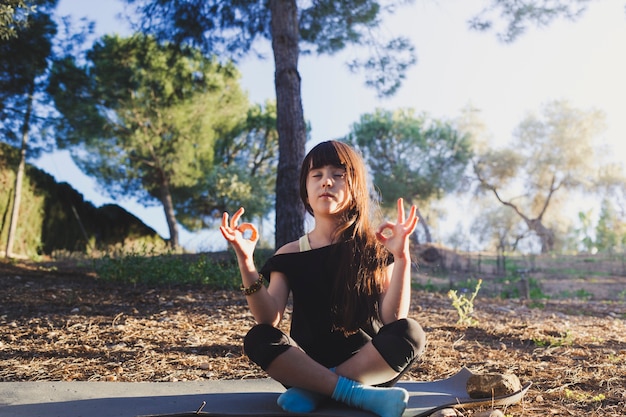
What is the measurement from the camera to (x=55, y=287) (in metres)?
6.06

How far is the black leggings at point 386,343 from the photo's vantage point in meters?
1.79

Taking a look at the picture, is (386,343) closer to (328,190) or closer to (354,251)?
(354,251)

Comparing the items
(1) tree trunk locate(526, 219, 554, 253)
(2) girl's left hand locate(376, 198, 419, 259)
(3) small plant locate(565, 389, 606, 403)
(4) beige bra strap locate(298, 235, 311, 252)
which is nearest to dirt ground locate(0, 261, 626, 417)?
(3) small plant locate(565, 389, 606, 403)

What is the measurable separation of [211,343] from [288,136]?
3486 millimetres

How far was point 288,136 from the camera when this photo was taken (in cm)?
645

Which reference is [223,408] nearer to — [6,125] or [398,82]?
[398,82]

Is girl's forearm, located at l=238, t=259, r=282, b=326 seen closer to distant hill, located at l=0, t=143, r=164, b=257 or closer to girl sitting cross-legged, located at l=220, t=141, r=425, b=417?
girl sitting cross-legged, located at l=220, t=141, r=425, b=417

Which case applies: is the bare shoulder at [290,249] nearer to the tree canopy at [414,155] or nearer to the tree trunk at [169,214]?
the tree trunk at [169,214]

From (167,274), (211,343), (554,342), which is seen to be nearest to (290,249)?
(211,343)

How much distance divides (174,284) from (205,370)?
3.60m

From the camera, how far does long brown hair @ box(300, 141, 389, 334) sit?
197 cm

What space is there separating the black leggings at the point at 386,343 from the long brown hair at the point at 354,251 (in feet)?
0.55

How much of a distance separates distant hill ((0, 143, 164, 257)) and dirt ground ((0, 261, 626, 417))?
266 inches

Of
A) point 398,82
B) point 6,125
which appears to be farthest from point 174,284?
point 6,125
